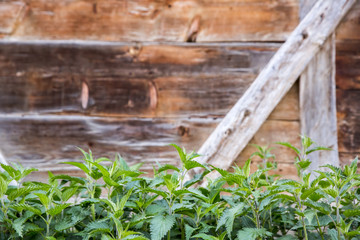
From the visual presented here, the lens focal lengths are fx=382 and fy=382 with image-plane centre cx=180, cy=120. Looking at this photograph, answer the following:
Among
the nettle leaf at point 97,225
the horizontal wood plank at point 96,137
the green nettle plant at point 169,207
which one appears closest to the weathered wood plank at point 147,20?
the horizontal wood plank at point 96,137

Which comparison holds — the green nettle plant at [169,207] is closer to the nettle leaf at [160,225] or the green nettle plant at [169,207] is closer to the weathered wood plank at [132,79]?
the nettle leaf at [160,225]

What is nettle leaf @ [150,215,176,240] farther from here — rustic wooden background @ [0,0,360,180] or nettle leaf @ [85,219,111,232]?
rustic wooden background @ [0,0,360,180]

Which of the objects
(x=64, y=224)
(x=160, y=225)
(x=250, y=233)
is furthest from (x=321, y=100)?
(x=64, y=224)

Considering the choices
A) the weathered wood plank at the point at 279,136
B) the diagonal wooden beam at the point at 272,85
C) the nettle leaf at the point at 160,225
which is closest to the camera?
the nettle leaf at the point at 160,225

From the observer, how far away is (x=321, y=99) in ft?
7.31

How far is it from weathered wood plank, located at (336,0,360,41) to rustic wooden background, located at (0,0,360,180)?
39 centimetres

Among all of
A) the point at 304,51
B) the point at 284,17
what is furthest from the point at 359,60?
the point at 284,17

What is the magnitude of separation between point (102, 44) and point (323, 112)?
150 centimetres

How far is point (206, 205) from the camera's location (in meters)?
1.16

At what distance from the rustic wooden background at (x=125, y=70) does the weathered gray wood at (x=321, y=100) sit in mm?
410

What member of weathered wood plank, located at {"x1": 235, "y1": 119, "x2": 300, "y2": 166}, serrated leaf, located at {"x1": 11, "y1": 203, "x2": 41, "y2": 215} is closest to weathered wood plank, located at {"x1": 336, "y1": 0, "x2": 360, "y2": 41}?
weathered wood plank, located at {"x1": 235, "y1": 119, "x2": 300, "y2": 166}

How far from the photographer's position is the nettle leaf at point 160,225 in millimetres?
1036

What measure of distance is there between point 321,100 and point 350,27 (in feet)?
1.57

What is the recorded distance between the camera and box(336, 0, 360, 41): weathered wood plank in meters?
2.25
